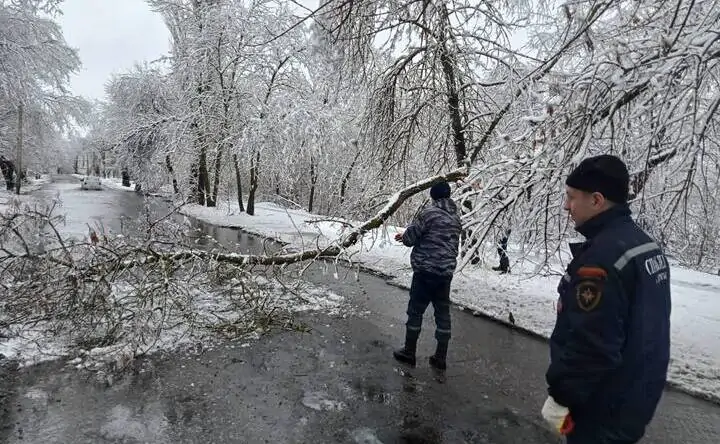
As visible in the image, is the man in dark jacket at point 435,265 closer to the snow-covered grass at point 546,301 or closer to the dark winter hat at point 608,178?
the snow-covered grass at point 546,301

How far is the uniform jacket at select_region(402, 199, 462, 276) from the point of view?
15.5ft

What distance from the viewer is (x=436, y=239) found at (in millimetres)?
4770

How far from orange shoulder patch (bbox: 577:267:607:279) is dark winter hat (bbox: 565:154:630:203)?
0.38 meters

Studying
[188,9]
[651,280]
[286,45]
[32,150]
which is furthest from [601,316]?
[32,150]

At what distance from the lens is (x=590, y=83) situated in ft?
12.5

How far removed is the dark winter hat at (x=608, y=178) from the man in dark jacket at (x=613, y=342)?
13 centimetres

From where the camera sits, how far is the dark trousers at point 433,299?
4.77 meters

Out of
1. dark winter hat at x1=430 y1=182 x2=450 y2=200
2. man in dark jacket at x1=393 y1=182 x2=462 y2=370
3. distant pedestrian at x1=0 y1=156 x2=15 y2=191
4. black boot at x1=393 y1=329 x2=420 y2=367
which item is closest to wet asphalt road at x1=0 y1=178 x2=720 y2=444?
black boot at x1=393 y1=329 x2=420 y2=367

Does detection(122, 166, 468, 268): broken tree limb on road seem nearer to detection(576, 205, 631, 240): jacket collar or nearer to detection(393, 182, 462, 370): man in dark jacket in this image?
detection(393, 182, 462, 370): man in dark jacket

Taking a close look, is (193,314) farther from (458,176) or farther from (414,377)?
(458,176)

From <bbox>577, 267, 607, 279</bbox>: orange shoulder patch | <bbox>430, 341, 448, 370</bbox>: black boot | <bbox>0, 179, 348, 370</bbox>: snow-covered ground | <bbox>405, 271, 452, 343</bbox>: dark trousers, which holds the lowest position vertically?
<bbox>0, 179, 348, 370</bbox>: snow-covered ground

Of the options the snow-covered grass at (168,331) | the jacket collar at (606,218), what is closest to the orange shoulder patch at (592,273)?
the jacket collar at (606,218)

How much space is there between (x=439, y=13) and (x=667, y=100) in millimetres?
5653

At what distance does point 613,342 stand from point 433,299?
121 inches
